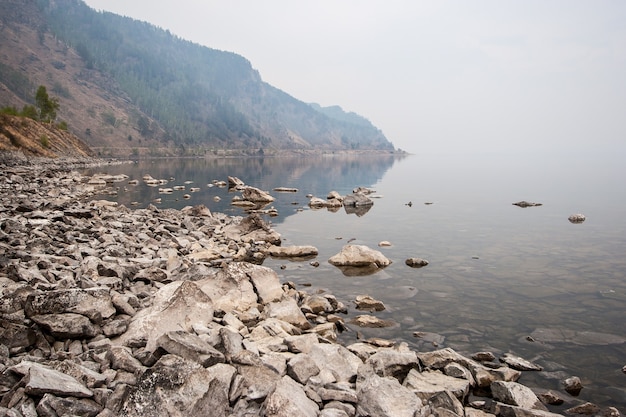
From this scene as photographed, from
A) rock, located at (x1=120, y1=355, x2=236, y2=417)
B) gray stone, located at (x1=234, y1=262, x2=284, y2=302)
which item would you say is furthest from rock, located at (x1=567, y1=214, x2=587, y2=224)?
rock, located at (x1=120, y1=355, x2=236, y2=417)

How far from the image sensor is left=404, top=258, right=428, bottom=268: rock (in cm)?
1848

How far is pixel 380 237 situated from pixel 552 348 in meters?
15.0

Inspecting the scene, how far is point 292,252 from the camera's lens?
65.4 ft

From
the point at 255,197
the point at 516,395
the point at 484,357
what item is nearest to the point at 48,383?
the point at 516,395

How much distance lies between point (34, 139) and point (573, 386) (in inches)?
3828

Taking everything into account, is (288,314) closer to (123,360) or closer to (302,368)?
(302,368)

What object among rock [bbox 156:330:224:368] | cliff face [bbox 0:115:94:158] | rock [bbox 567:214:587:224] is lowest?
cliff face [bbox 0:115:94:158]

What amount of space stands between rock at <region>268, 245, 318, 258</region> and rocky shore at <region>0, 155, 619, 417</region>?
640cm

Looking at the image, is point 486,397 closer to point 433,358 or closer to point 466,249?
point 433,358

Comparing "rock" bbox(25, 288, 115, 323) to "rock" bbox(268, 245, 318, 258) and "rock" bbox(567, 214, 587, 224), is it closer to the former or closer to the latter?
"rock" bbox(268, 245, 318, 258)

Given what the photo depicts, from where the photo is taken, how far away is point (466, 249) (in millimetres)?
22016

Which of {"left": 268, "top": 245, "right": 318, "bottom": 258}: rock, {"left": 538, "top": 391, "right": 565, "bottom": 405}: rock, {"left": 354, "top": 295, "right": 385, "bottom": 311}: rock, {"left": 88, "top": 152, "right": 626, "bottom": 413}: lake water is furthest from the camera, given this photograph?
{"left": 268, "top": 245, "right": 318, "bottom": 258}: rock

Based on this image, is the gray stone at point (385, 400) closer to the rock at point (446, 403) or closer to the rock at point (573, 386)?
the rock at point (446, 403)

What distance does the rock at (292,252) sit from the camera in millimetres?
19797
